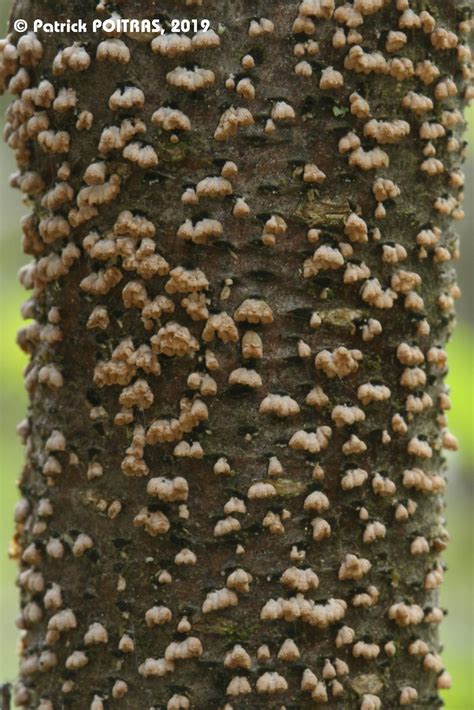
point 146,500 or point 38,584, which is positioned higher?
point 146,500

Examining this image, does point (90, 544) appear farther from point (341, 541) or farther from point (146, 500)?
point (341, 541)

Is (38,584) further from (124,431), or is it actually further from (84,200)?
(84,200)

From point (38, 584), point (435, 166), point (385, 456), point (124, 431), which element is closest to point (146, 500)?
point (124, 431)

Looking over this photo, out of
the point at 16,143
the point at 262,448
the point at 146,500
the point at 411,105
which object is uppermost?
the point at 411,105

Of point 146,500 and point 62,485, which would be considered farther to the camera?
point 62,485

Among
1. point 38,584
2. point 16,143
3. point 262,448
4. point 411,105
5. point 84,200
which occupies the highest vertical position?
point 411,105

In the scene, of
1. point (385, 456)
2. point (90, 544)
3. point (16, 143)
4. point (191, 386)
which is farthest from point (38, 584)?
point (16, 143)
